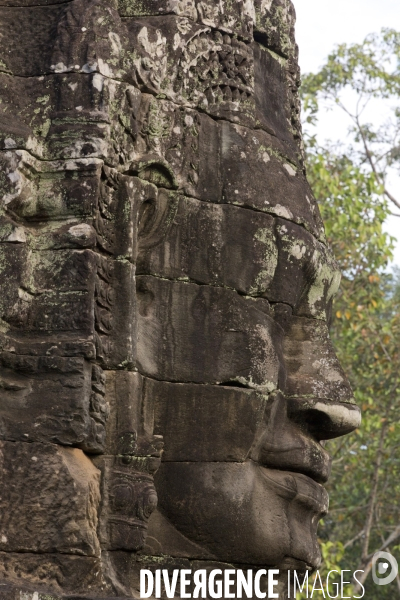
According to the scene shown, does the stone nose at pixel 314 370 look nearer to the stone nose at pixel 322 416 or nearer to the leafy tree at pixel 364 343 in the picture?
the stone nose at pixel 322 416

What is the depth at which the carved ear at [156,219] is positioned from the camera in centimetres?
589

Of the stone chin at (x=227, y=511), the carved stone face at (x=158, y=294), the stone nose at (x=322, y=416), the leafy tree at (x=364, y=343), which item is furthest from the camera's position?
the leafy tree at (x=364, y=343)

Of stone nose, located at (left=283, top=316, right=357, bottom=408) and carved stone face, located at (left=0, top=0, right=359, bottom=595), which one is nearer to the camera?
carved stone face, located at (left=0, top=0, right=359, bottom=595)

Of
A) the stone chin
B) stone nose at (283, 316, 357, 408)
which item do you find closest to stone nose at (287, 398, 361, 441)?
stone nose at (283, 316, 357, 408)

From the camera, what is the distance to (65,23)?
566 cm

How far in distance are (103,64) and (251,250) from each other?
121 cm

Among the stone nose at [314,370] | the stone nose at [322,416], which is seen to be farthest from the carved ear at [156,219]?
the stone nose at [322,416]

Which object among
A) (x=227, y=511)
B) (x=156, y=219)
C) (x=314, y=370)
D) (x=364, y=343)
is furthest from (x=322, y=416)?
(x=364, y=343)

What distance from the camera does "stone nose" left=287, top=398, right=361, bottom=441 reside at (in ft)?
20.6

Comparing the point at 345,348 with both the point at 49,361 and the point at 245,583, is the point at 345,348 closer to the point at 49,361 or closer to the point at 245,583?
the point at 245,583

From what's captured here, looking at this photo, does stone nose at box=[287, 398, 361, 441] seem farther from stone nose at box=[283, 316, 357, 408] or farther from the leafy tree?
the leafy tree

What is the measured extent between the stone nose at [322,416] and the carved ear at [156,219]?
1114 millimetres

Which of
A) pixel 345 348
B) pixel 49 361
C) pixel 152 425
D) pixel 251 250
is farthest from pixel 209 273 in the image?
pixel 345 348

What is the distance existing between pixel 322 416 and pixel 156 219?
136 centimetres
